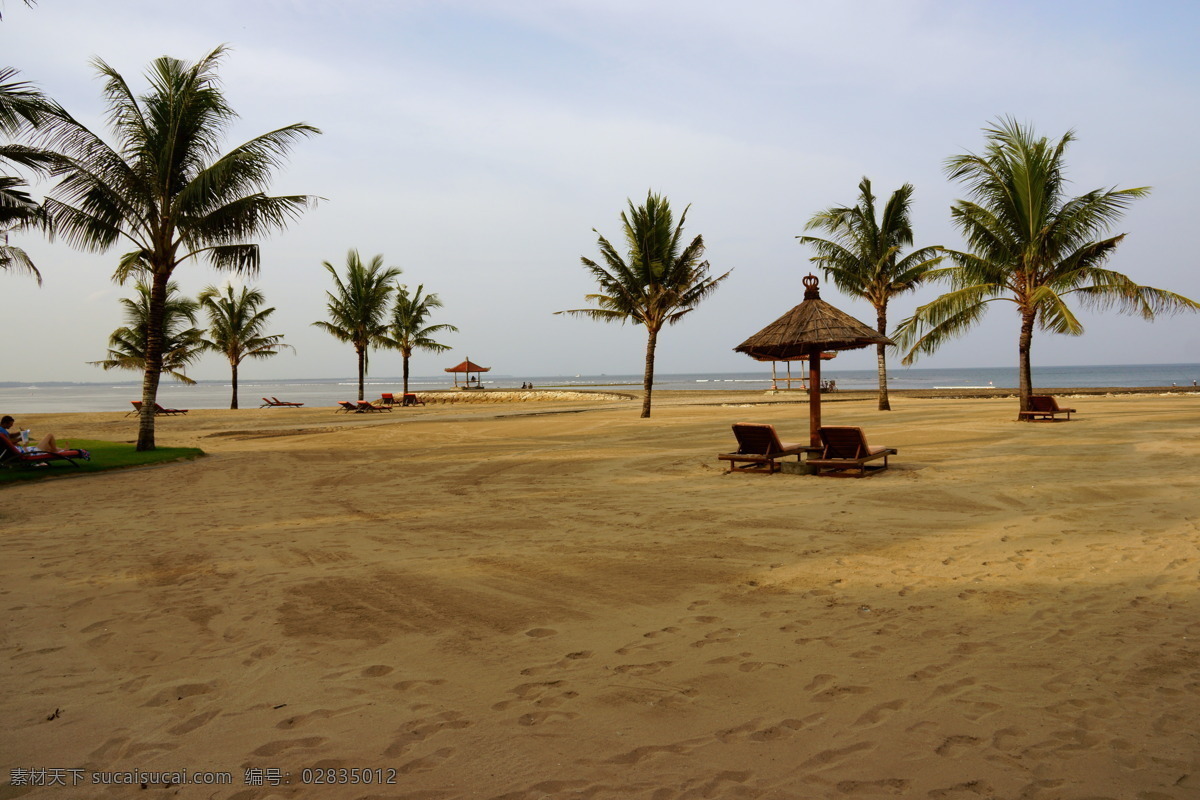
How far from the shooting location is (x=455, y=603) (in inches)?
183

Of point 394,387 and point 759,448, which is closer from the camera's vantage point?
point 759,448

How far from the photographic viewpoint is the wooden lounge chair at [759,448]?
33.5 ft

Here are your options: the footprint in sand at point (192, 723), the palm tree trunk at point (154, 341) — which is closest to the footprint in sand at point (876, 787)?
the footprint in sand at point (192, 723)

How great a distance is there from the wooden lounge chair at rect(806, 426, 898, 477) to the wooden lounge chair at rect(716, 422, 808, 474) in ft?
1.45

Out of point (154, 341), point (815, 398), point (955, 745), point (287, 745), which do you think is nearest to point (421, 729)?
point (287, 745)

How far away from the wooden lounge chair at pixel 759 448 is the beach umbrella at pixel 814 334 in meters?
0.60

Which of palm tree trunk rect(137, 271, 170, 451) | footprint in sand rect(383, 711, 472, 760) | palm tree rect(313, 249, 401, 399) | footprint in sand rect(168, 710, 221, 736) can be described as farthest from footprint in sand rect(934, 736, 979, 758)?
palm tree rect(313, 249, 401, 399)

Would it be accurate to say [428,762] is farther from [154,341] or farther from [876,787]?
[154,341]

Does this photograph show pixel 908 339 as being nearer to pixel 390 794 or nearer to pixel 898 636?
pixel 898 636

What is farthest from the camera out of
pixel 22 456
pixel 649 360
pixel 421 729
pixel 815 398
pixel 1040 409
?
pixel 649 360

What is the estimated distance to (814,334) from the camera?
1025 centimetres

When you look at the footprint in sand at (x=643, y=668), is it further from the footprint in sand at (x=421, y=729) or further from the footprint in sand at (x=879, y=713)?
the footprint in sand at (x=879, y=713)

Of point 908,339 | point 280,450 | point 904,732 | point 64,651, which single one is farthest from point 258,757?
point 908,339

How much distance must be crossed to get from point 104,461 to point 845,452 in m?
12.0
